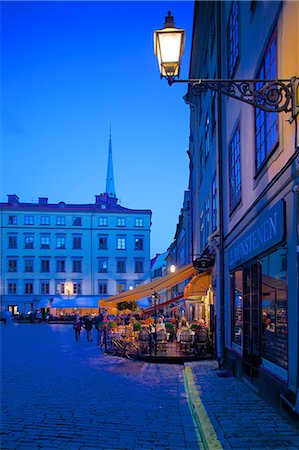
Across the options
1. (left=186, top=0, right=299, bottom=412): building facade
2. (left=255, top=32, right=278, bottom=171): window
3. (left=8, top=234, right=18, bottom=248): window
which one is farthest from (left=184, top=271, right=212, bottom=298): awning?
(left=8, top=234, right=18, bottom=248): window

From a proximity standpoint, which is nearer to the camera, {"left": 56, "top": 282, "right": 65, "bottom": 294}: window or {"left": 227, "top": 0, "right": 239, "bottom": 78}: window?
{"left": 227, "top": 0, "right": 239, "bottom": 78}: window

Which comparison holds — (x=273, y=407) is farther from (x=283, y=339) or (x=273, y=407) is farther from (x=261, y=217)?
(x=261, y=217)

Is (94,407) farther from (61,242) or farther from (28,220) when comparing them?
(28,220)

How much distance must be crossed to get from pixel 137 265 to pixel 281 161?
6733cm

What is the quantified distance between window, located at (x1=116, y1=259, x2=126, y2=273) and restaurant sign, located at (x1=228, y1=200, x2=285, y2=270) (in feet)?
204

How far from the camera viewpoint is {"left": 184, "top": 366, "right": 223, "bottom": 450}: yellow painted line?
6.75m

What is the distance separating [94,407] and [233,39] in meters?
9.77

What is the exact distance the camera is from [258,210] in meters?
9.97

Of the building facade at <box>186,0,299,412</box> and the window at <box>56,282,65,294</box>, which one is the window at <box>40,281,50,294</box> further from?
the building facade at <box>186,0,299,412</box>

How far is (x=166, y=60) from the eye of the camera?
6.76 metres

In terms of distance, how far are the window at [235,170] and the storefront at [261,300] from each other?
120cm

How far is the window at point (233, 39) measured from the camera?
13098 millimetres

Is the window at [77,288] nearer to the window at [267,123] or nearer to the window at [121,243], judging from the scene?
the window at [121,243]

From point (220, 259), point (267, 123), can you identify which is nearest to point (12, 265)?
point (220, 259)
